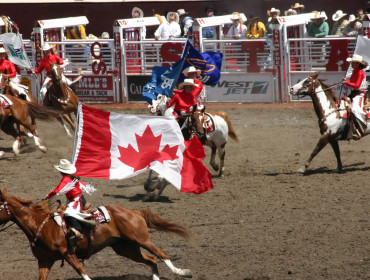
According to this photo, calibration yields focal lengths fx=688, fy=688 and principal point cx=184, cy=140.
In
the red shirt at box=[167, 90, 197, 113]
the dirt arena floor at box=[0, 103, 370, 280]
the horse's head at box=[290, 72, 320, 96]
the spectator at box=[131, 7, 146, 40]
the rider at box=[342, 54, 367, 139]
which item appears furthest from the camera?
the spectator at box=[131, 7, 146, 40]

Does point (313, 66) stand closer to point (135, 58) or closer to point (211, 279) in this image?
point (135, 58)

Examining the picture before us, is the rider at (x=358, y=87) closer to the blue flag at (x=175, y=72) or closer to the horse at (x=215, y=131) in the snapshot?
the horse at (x=215, y=131)

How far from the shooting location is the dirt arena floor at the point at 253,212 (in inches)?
328

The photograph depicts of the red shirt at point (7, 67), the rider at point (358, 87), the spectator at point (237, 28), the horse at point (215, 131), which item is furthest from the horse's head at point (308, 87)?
the spectator at point (237, 28)

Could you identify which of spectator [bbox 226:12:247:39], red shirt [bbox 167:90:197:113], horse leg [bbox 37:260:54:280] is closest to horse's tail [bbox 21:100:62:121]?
red shirt [bbox 167:90:197:113]

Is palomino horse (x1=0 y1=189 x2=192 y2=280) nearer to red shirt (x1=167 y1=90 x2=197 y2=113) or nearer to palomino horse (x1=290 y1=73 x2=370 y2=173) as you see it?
red shirt (x1=167 y1=90 x2=197 y2=113)

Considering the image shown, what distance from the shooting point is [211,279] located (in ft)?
26.0

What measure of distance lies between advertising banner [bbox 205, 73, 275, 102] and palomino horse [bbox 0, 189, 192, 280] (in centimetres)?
1335

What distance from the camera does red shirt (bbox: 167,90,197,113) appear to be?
12508 mm

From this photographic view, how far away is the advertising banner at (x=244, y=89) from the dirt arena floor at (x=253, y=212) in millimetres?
3499

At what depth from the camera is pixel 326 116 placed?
13422mm

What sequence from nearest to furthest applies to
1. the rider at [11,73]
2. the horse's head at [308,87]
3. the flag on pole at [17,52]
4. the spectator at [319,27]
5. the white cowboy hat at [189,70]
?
the white cowboy hat at [189,70], the horse's head at [308,87], the rider at [11,73], the flag on pole at [17,52], the spectator at [319,27]

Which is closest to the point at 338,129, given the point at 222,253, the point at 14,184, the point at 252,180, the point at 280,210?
the point at 252,180

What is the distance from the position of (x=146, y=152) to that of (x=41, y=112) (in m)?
6.01
